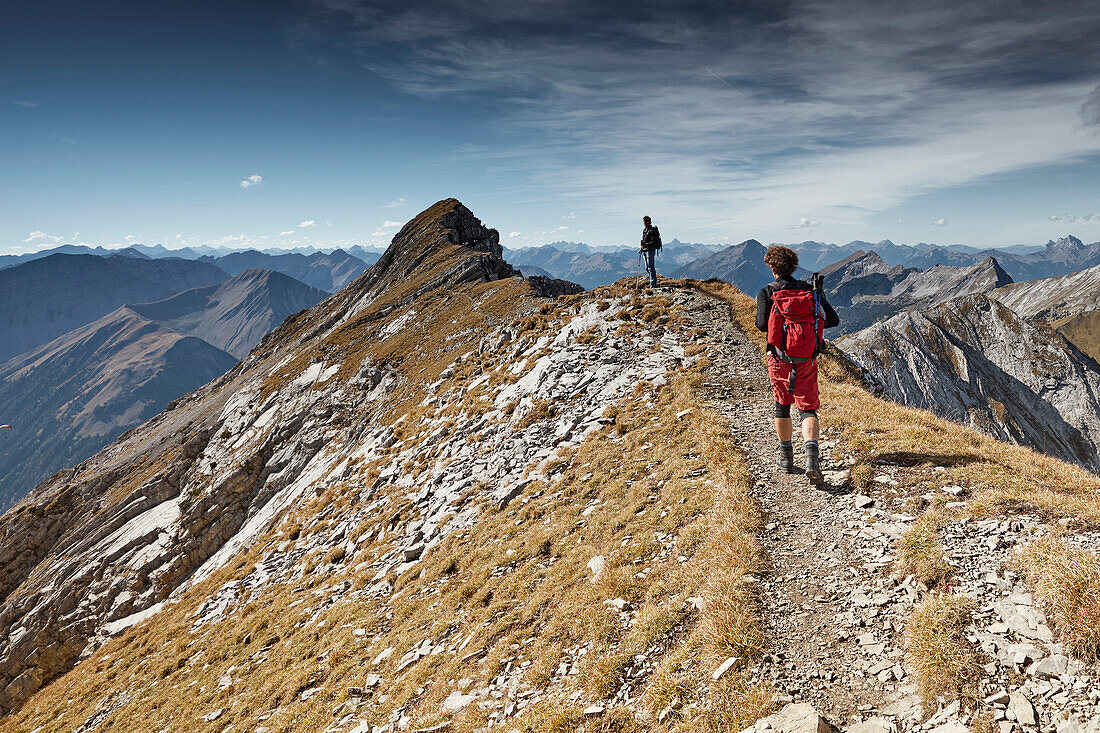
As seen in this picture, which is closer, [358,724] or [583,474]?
[358,724]

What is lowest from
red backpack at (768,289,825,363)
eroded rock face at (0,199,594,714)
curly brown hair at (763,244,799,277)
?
eroded rock face at (0,199,594,714)

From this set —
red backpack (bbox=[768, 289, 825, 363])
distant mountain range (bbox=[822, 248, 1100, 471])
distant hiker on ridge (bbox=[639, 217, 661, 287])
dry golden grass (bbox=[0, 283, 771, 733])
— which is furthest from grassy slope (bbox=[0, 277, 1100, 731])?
distant mountain range (bbox=[822, 248, 1100, 471])

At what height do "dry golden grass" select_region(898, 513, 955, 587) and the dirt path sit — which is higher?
"dry golden grass" select_region(898, 513, 955, 587)

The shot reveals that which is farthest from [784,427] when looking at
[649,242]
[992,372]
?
[992,372]

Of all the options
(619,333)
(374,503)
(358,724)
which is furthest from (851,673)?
(374,503)

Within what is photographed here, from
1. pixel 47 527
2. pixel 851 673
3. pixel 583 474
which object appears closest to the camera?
pixel 851 673

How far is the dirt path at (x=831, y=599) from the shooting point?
5.75 meters

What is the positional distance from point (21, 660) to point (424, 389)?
38.4 m

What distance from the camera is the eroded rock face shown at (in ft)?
72.7

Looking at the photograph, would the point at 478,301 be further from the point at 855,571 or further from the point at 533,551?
the point at 855,571

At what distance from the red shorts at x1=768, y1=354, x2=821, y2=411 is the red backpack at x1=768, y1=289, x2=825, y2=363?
0.20m

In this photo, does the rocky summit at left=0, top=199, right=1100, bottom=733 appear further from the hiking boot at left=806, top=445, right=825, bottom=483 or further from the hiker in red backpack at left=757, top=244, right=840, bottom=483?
the hiker in red backpack at left=757, top=244, right=840, bottom=483

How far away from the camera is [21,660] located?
123ft

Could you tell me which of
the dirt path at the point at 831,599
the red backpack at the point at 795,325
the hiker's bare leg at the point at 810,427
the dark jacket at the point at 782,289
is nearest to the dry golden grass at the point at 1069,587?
the dirt path at the point at 831,599
